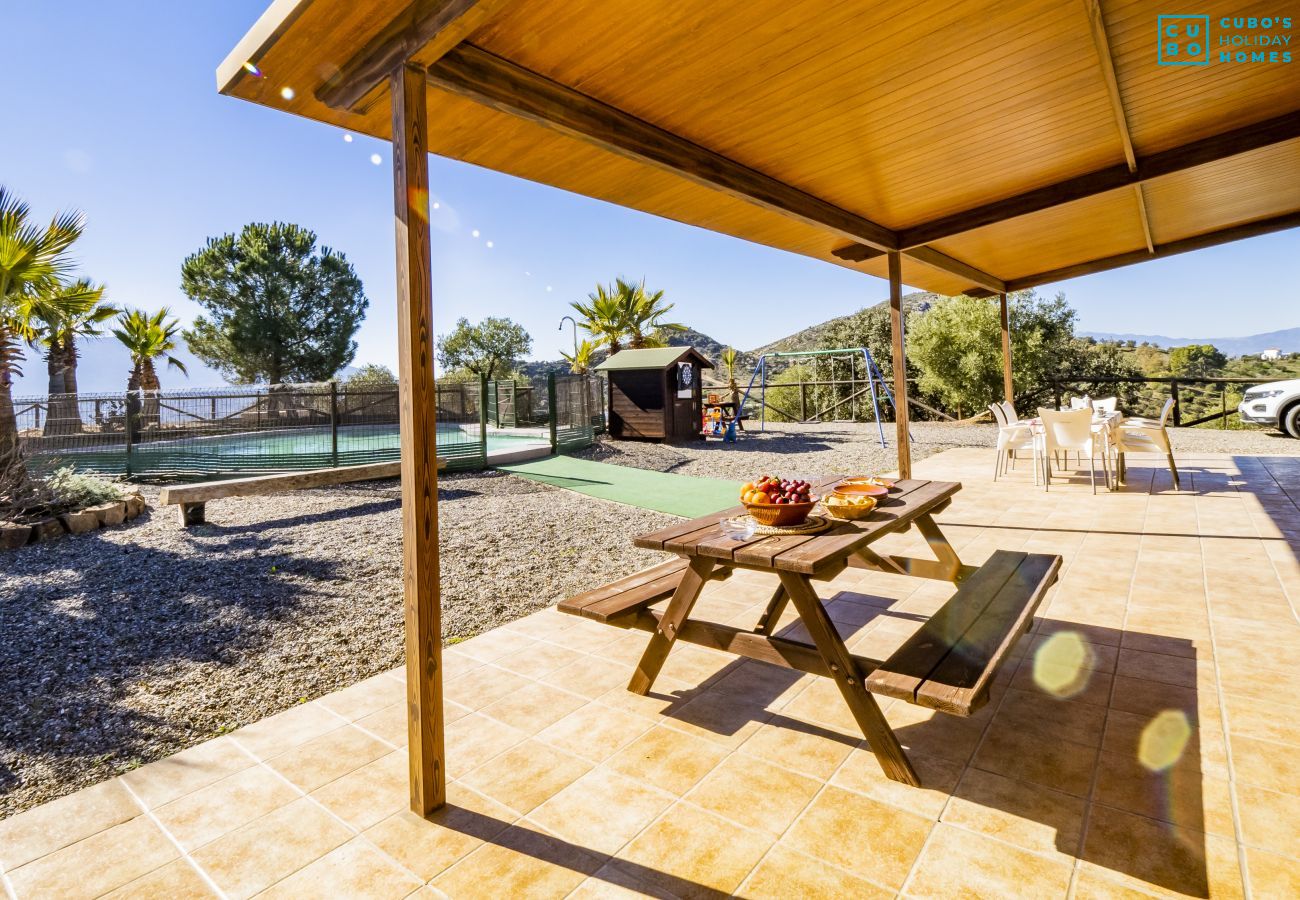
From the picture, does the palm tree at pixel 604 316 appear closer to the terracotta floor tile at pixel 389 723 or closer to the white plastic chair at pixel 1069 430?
the white plastic chair at pixel 1069 430

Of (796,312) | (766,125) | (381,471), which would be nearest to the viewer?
(766,125)

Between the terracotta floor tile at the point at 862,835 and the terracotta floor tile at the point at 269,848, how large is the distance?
1277 mm

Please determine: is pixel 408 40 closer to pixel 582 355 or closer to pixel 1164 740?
pixel 1164 740

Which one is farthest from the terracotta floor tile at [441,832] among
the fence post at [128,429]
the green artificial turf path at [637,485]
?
the fence post at [128,429]

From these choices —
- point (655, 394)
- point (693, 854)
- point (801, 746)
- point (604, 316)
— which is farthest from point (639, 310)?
point (693, 854)

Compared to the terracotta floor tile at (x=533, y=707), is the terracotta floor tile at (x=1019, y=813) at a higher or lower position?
higher

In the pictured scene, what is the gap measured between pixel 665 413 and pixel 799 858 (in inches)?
466

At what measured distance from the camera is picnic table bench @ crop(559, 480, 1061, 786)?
5.74 feet

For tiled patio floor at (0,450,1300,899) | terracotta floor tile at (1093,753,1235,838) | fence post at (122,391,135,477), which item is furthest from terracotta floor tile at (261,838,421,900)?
fence post at (122,391,135,477)

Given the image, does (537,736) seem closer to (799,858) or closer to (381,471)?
(799,858)

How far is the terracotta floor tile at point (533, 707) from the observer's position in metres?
2.31

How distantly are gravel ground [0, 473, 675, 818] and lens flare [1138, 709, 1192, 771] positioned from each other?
2.87 metres

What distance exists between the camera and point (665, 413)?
13.3m

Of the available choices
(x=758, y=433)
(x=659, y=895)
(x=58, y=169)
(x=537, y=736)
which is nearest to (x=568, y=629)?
(x=537, y=736)
